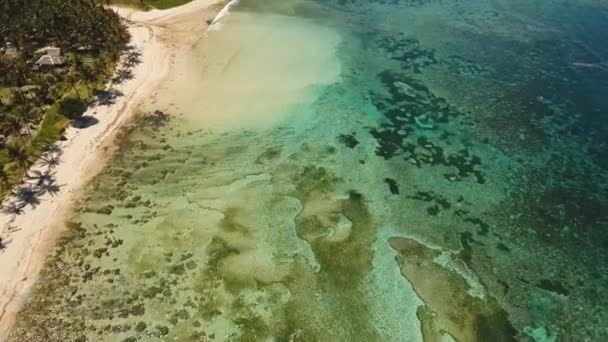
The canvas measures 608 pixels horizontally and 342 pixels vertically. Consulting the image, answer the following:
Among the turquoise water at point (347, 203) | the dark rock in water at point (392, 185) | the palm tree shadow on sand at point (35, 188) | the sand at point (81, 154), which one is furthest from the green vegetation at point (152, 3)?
the dark rock in water at point (392, 185)

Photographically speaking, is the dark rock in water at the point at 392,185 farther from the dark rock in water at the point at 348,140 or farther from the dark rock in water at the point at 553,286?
the dark rock in water at the point at 553,286

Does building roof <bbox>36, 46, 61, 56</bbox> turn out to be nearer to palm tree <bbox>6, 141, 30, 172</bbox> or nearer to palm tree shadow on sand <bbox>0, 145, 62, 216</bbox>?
palm tree shadow on sand <bbox>0, 145, 62, 216</bbox>

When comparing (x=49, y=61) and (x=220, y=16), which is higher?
(x=49, y=61)

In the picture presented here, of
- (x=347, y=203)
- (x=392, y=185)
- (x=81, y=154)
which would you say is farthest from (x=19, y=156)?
(x=392, y=185)

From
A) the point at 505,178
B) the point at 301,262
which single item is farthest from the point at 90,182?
the point at 505,178

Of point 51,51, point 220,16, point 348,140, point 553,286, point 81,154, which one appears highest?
point 51,51

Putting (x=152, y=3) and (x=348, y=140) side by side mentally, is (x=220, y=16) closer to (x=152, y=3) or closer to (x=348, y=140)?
(x=152, y=3)

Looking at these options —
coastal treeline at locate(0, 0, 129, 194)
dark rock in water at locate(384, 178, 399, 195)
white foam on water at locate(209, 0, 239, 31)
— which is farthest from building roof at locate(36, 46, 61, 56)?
dark rock in water at locate(384, 178, 399, 195)
